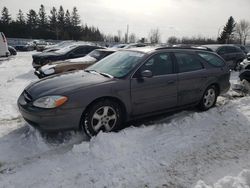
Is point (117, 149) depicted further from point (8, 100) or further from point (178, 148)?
point (8, 100)

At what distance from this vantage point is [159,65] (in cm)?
462

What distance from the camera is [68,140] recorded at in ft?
13.0

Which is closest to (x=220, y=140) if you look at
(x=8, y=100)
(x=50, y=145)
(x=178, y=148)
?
(x=178, y=148)

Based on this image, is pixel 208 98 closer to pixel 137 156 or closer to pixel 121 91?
pixel 121 91

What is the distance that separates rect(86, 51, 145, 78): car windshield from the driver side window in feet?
0.66

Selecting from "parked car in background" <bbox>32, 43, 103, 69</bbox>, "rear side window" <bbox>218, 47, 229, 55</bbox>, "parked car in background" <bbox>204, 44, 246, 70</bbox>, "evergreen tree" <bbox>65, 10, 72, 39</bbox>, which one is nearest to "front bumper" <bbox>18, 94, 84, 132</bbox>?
"parked car in background" <bbox>32, 43, 103, 69</bbox>

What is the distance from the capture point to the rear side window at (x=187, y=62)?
4921mm

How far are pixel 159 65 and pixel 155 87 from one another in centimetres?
50

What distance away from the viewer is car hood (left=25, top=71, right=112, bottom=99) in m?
3.77

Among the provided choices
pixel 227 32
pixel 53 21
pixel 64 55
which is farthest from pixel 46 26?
pixel 64 55

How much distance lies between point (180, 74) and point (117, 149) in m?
2.20

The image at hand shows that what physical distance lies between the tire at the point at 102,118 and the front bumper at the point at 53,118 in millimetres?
155

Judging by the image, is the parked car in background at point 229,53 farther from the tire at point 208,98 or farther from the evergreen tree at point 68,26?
the evergreen tree at point 68,26

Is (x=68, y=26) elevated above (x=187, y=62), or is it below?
above
